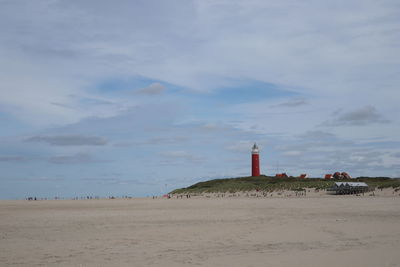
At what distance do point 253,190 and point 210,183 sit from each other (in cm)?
2486

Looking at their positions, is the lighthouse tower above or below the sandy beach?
above

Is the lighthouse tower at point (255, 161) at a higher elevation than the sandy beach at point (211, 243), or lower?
higher

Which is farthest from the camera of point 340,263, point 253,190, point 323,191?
point 253,190

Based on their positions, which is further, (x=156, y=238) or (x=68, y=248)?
(x=156, y=238)

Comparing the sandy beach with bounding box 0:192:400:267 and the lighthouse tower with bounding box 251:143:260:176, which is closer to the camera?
the sandy beach with bounding box 0:192:400:267

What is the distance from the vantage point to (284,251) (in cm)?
1225

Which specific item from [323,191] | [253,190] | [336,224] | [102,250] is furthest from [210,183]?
[102,250]

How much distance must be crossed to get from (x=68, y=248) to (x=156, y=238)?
123 inches

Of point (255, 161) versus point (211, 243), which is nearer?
point (211, 243)

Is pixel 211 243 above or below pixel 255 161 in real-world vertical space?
below

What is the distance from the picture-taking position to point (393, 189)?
4334 cm

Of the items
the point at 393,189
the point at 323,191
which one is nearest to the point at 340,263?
the point at 393,189

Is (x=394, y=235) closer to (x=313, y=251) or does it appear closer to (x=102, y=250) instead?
(x=313, y=251)

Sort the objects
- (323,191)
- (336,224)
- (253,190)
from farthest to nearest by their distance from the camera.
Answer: (253,190), (323,191), (336,224)
